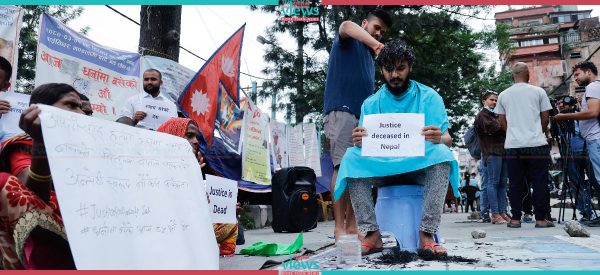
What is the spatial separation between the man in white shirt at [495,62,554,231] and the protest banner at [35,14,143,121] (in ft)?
13.1

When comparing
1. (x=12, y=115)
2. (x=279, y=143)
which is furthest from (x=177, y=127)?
(x=279, y=143)

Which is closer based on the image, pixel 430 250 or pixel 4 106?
pixel 430 250

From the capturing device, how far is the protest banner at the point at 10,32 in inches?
175

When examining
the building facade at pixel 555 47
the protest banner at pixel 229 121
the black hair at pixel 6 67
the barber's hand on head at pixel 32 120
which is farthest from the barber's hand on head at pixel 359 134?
the building facade at pixel 555 47

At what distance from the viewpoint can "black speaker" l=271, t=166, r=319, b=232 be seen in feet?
21.8

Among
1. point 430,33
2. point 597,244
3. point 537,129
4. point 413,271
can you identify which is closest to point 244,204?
point 537,129

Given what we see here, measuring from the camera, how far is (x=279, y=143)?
10.9 meters

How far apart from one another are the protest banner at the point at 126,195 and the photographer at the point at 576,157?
4.86m

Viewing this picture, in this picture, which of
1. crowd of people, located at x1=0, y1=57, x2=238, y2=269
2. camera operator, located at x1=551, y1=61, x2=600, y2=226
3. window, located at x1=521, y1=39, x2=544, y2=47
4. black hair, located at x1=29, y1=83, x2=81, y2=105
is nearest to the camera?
crowd of people, located at x1=0, y1=57, x2=238, y2=269

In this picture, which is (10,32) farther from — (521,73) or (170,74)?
(521,73)

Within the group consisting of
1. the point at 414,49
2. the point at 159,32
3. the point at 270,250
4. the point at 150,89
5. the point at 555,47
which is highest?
the point at 555,47

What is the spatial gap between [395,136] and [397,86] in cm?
40

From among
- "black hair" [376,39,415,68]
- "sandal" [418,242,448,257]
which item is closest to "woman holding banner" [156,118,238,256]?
"black hair" [376,39,415,68]

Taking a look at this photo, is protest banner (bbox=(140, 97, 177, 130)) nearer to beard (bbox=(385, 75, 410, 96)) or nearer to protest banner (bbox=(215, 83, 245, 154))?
protest banner (bbox=(215, 83, 245, 154))
